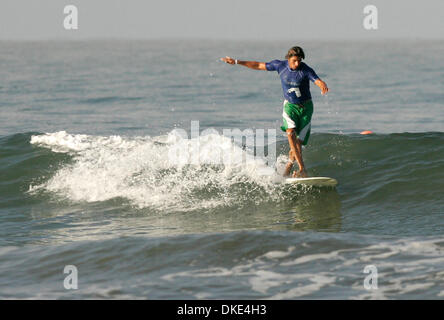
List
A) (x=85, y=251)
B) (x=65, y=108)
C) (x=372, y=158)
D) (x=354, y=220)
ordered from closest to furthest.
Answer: (x=85, y=251)
(x=354, y=220)
(x=372, y=158)
(x=65, y=108)

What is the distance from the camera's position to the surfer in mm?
11508

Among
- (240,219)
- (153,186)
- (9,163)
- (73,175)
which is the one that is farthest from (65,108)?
(240,219)

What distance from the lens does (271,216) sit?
11.1m

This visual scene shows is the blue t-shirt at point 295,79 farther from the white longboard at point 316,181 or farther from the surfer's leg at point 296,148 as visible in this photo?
the white longboard at point 316,181

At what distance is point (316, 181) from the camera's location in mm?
11938

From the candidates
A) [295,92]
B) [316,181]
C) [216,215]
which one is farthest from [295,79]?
[216,215]

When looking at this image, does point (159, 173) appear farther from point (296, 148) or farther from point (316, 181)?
point (316, 181)

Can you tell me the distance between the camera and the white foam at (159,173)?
1257cm

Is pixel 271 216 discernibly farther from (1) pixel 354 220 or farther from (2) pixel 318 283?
(2) pixel 318 283

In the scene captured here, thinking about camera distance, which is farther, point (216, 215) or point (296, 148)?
point (296, 148)

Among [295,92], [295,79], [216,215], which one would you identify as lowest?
[216,215]

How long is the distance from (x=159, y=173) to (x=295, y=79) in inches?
144

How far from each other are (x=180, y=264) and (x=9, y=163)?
8.52 m

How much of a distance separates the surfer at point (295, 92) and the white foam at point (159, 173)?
1048mm
